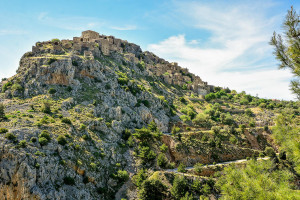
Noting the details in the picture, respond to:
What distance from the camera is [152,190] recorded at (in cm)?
3512

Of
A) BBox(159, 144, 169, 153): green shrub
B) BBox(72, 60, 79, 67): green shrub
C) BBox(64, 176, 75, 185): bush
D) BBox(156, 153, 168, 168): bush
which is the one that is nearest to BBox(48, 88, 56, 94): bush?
BBox(72, 60, 79, 67): green shrub

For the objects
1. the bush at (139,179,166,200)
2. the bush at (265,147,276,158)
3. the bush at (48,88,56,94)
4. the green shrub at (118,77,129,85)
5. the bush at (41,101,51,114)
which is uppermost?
the green shrub at (118,77,129,85)

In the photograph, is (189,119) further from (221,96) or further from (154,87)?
(221,96)

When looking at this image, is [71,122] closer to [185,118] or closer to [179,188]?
[179,188]

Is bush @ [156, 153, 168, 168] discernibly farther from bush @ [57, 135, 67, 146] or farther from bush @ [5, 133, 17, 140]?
bush @ [5, 133, 17, 140]

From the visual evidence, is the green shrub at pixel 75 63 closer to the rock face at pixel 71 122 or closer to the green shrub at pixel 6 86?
the rock face at pixel 71 122

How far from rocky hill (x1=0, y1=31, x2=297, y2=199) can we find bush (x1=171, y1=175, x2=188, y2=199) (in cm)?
162

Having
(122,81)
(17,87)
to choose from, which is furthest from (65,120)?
(122,81)

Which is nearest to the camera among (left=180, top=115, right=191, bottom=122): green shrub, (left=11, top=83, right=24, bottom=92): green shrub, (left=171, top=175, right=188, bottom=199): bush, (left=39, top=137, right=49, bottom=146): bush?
(left=39, top=137, right=49, bottom=146): bush

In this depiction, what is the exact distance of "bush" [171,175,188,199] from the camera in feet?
115

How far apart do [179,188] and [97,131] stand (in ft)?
72.5

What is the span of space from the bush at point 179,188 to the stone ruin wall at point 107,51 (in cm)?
4823

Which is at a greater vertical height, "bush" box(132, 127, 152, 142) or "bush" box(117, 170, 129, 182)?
"bush" box(132, 127, 152, 142)

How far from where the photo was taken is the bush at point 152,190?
113 ft
